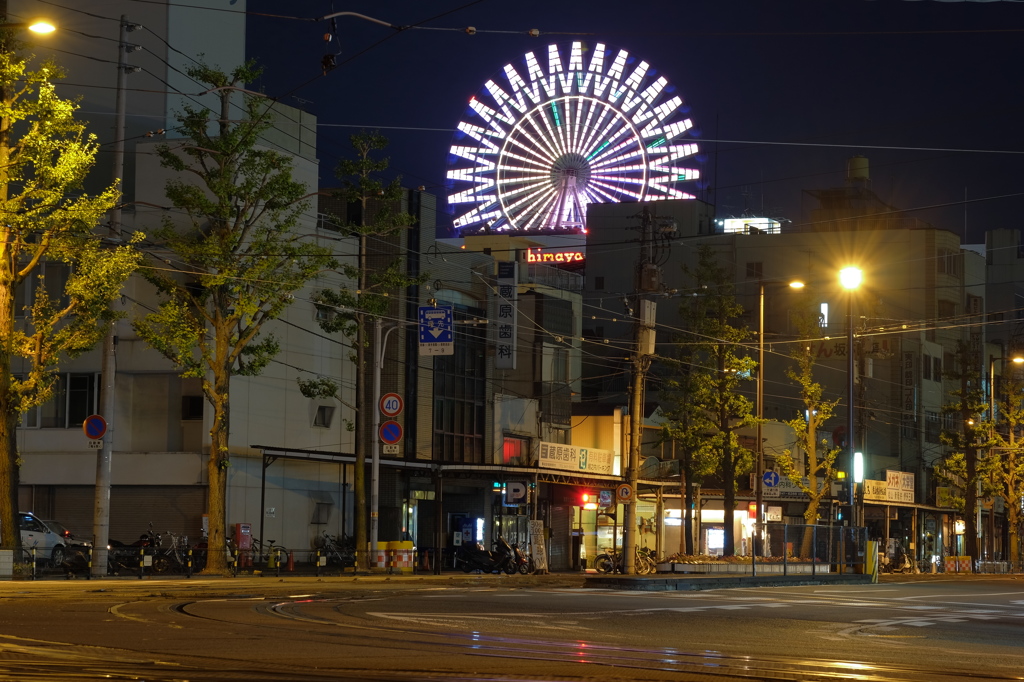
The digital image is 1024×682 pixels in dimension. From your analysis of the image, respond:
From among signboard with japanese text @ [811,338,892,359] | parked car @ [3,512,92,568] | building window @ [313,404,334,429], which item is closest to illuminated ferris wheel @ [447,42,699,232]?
signboard with japanese text @ [811,338,892,359]

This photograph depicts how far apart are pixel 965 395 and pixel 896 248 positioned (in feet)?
63.1

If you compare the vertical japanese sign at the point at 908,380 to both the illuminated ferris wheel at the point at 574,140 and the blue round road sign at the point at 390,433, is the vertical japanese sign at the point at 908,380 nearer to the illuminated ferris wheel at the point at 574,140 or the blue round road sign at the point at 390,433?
the illuminated ferris wheel at the point at 574,140

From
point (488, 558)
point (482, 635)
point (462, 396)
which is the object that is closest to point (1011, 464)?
point (462, 396)

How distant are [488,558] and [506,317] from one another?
12482 millimetres

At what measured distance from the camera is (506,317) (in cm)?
5175

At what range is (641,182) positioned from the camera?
80.8 meters

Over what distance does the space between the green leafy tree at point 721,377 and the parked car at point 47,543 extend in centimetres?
2459

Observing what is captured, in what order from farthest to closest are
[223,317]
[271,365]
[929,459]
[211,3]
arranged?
[929,459] < [211,3] < [271,365] < [223,317]

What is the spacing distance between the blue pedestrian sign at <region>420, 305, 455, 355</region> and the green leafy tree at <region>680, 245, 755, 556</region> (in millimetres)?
14473

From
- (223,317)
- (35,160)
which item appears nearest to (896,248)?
(223,317)

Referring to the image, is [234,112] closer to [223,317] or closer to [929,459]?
[223,317]

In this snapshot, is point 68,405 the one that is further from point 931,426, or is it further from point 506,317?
point 931,426

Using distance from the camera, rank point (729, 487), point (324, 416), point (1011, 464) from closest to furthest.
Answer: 1. point (324, 416)
2. point (729, 487)
3. point (1011, 464)

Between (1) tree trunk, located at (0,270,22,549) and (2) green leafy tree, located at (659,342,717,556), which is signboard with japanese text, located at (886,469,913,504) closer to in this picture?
(2) green leafy tree, located at (659,342,717,556)
